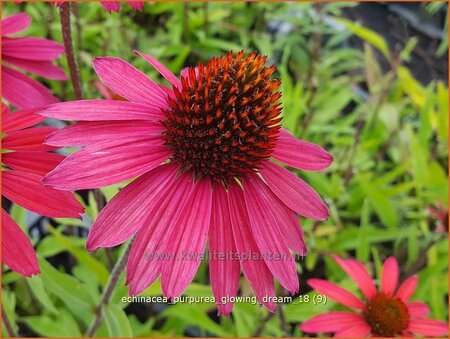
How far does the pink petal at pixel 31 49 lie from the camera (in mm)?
562

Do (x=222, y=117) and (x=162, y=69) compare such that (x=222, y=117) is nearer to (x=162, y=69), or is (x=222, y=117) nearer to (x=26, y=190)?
(x=162, y=69)

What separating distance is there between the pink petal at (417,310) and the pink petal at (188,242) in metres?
0.39

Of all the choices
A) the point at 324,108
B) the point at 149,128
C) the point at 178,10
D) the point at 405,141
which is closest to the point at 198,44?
the point at 178,10

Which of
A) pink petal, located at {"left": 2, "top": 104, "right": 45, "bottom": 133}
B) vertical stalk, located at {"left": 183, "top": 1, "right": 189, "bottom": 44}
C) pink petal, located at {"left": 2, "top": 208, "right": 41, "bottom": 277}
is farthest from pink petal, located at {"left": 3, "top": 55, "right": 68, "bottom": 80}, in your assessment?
vertical stalk, located at {"left": 183, "top": 1, "right": 189, "bottom": 44}

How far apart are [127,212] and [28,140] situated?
0.39 feet

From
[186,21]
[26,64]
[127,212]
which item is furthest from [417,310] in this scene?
[186,21]

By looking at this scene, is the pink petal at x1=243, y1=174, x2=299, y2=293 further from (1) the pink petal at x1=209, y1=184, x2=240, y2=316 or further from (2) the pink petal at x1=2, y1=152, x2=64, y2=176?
(2) the pink petal at x1=2, y1=152, x2=64, y2=176

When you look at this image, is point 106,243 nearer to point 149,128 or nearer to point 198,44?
point 149,128

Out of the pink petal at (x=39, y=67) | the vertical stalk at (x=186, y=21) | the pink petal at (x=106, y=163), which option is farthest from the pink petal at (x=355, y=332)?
the vertical stalk at (x=186, y=21)

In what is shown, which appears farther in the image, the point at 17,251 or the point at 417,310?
the point at 417,310

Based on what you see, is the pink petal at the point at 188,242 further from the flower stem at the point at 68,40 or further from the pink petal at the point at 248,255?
the flower stem at the point at 68,40

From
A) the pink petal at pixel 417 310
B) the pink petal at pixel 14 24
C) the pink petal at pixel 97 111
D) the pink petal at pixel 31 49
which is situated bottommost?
the pink petal at pixel 417 310

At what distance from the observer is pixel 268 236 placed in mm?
424

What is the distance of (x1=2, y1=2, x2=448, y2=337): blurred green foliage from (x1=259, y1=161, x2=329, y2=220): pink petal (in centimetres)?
22
